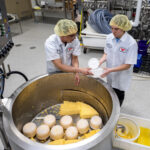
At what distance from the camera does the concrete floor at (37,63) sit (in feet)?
6.89

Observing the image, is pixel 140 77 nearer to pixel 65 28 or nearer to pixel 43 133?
pixel 65 28

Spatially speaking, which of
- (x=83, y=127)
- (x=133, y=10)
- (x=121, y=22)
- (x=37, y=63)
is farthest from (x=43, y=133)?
(x=133, y=10)

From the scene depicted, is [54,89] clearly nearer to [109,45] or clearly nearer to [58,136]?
[58,136]

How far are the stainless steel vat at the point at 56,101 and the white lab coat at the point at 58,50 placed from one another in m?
→ 0.16

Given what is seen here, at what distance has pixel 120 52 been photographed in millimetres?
1410

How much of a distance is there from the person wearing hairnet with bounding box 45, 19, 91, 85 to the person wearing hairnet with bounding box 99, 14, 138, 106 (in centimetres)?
30

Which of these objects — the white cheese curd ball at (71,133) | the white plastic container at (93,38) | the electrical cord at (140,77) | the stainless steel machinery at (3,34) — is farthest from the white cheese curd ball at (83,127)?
the white plastic container at (93,38)

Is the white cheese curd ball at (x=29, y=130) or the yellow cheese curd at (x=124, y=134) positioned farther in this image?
the yellow cheese curd at (x=124, y=134)

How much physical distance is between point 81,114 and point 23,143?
647 millimetres

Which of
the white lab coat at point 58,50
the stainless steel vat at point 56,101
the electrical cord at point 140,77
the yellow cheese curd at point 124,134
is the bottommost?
the yellow cheese curd at point 124,134

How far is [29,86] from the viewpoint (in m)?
1.29

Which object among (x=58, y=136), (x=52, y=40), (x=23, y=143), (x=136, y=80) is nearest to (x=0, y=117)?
(x=23, y=143)

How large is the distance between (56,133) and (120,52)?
2.92 feet

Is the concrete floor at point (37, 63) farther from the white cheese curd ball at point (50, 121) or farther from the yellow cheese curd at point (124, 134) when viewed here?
the white cheese curd ball at point (50, 121)
